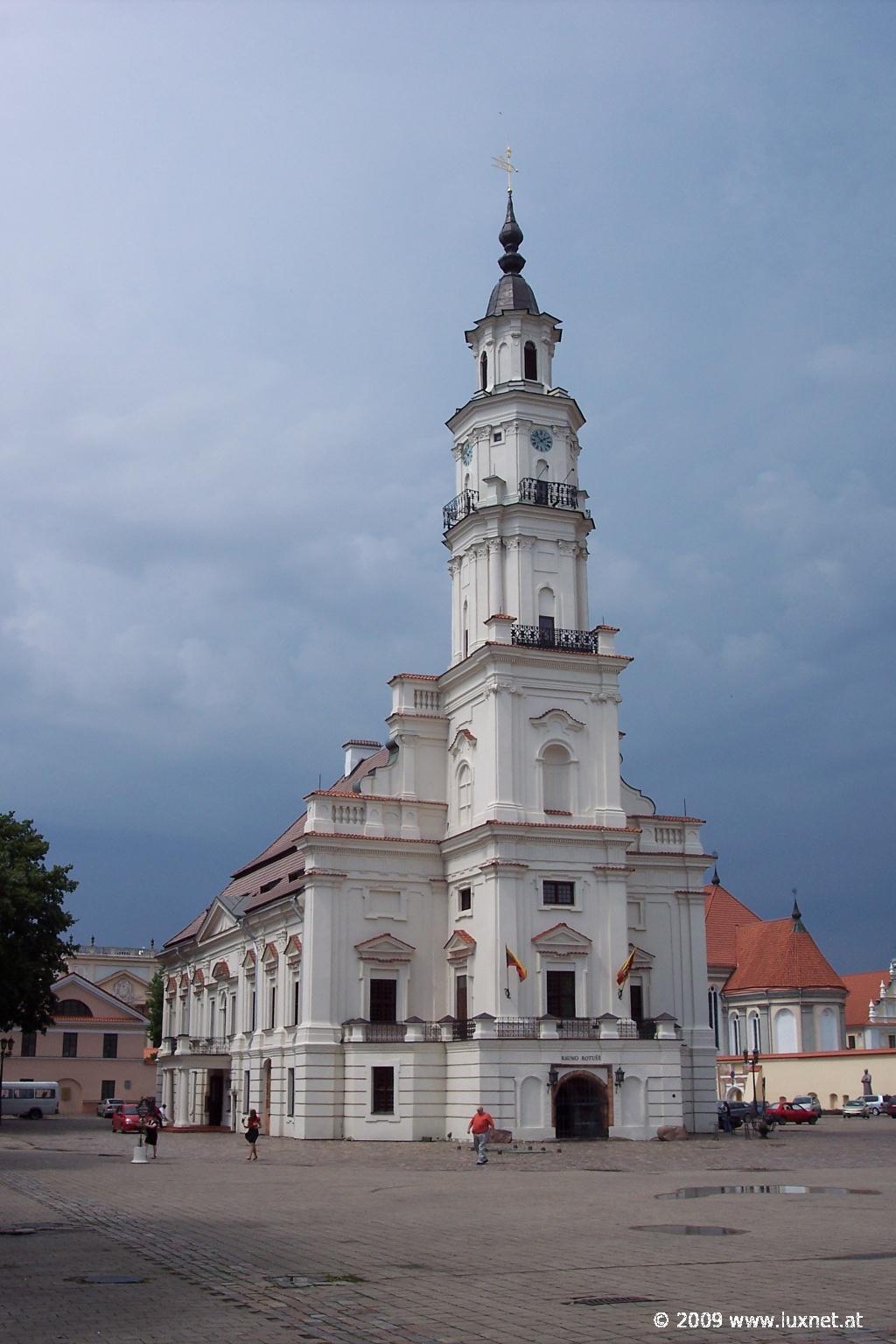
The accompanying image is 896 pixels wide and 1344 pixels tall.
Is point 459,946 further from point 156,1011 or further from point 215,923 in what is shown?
point 156,1011

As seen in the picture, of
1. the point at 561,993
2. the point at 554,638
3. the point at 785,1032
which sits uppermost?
the point at 554,638

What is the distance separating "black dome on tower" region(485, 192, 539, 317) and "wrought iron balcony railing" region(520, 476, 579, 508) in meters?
7.01

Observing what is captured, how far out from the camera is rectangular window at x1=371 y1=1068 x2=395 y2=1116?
155ft

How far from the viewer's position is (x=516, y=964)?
46.0 m

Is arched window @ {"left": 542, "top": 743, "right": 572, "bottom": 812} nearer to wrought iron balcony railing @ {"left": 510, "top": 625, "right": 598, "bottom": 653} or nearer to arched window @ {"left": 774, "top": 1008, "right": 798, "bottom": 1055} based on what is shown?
wrought iron balcony railing @ {"left": 510, "top": 625, "right": 598, "bottom": 653}

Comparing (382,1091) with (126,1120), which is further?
(126,1120)

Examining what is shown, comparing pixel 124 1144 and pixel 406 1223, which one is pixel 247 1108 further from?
pixel 406 1223

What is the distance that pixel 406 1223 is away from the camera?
19.1 metres

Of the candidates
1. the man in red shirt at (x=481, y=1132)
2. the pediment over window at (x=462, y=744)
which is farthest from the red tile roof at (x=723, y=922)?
the man in red shirt at (x=481, y=1132)

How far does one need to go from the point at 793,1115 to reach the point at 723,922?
29.3 metres

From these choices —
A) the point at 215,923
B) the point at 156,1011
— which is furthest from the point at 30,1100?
the point at 215,923

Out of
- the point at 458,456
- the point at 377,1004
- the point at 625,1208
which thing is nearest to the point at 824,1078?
the point at 377,1004

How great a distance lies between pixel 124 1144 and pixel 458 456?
27.9 metres

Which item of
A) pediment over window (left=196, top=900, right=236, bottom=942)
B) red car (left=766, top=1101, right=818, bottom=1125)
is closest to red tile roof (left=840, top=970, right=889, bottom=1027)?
red car (left=766, top=1101, right=818, bottom=1125)
